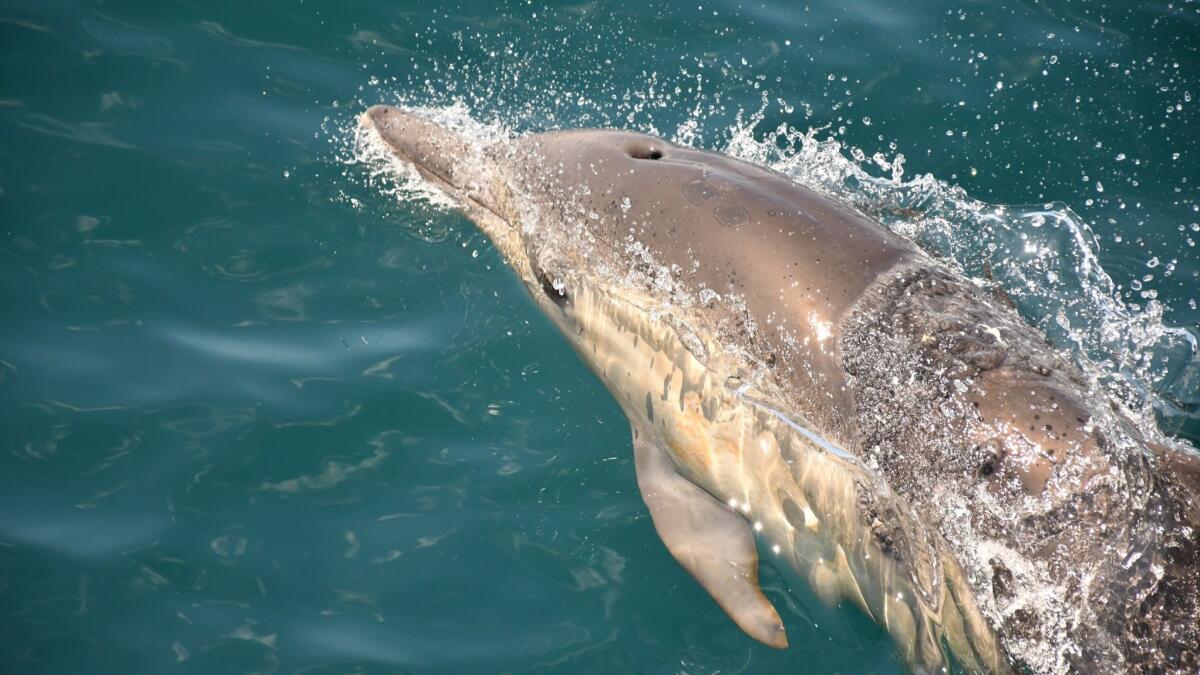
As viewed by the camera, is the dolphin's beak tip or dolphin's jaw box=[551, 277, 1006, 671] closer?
dolphin's jaw box=[551, 277, 1006, 671]

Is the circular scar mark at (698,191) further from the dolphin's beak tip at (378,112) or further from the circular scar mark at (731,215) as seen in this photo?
the dolphin's beak tip at (378,112)

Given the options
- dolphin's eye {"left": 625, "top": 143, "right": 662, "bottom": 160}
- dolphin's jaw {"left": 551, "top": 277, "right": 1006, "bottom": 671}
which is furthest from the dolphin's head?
dolphin's jaw {"left": 551, "top": 277, "right": 1006, "bottom": 671}

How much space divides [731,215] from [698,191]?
10.4 inches

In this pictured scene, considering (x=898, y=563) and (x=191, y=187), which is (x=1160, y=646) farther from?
(x=191, y=187)

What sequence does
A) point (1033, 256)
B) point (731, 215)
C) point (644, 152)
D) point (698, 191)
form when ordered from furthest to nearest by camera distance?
point (1033, 256) < point (644, 152) < point (698, 191) < point (731, 215)

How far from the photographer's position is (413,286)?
6652 millimetres

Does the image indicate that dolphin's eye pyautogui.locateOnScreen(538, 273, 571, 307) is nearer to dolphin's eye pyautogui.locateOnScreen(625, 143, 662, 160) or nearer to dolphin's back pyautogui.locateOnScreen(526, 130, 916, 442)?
dolphin's back pyautogui.locateOnScreen(526, 130, 916, 442)

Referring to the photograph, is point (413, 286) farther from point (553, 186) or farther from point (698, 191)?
point (698, 191)

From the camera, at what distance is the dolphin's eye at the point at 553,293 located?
238 inches

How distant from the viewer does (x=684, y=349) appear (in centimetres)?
550

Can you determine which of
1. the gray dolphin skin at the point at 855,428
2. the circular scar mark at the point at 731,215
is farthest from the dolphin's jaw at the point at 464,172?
the circular scar mark at the point at 731,215

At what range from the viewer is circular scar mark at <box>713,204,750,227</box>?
5.27m

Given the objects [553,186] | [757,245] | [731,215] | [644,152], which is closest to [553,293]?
[553,186]

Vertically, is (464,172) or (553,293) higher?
(464,172)
